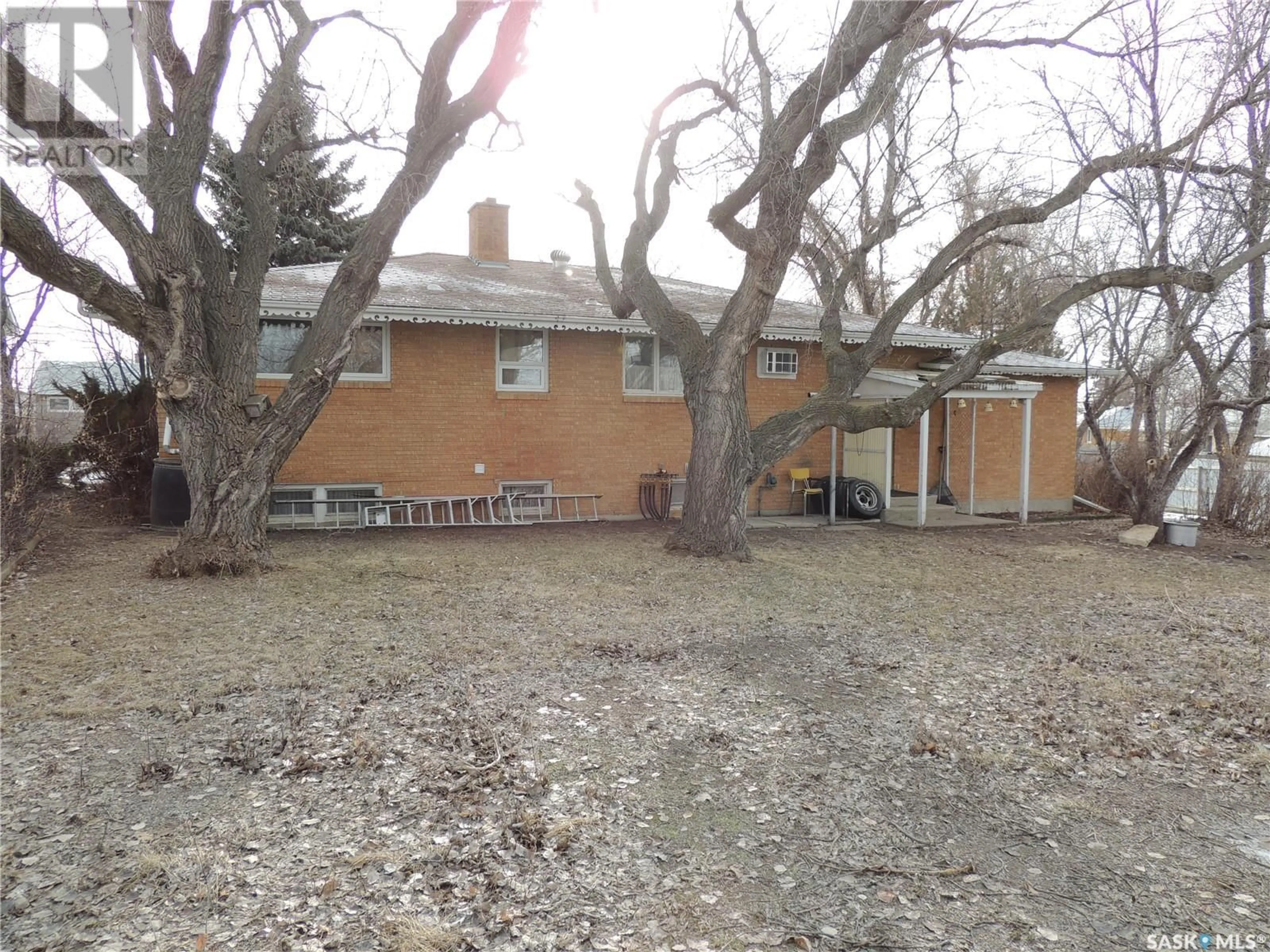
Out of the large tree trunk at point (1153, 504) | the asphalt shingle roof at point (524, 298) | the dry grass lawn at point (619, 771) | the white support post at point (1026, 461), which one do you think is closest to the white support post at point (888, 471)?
the asphalt shingle roof at point (524, 298)

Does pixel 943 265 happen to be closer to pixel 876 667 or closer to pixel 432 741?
pixel 876 667

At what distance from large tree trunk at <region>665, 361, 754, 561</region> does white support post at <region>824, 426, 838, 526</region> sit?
3863 millimetres

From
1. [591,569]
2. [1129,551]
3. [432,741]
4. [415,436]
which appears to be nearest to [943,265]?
[1129,551]

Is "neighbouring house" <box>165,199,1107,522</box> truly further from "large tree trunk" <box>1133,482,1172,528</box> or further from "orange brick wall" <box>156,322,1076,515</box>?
"large tree trunk" <box>1133,482,1172,528</box>

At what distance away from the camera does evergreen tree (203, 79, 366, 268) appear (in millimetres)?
9438

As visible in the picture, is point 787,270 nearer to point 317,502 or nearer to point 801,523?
point 801,523

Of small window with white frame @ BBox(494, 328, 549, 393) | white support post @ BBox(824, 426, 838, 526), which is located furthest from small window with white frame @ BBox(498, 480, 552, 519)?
white support post @ BBox(824, 426, 838, 526)

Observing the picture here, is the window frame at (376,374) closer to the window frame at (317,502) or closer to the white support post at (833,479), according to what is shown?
the window frame at (317,502)

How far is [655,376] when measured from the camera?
13.5 metres

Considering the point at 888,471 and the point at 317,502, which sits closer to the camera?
the point at 317,502

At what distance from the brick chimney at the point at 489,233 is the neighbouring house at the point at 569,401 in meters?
0.43

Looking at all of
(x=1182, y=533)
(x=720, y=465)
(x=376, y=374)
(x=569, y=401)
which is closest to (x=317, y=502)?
(x=376, y=374)

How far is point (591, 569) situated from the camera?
8.85 metres

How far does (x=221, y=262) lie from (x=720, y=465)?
589cm
